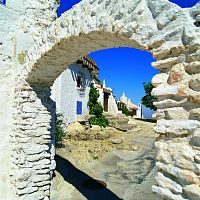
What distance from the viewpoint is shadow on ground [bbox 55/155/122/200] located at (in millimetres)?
5562

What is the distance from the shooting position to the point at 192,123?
1.88 meters

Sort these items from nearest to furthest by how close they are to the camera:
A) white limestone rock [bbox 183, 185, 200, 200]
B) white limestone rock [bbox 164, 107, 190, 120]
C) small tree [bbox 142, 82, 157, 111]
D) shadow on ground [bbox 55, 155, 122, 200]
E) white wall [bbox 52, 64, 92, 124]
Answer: white limestone rock [bbox 183, 185, 200, 200] → white limestone rock [bbox 164, 107, 190, 120] → shadow on ground [bbox 55, 155, 122, 200] → white wall [bbox 52, 64, 92, 124] → small tree [bbox 142, 82, 157, 111]

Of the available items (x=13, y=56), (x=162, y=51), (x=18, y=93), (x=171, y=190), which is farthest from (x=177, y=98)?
(x=13, y=56)

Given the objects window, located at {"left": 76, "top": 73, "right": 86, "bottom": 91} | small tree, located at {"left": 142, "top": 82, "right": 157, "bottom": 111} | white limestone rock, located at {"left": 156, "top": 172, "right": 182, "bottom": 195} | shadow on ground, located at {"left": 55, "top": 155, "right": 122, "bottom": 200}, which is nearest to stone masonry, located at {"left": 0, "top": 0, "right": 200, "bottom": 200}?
white limestone rock, located at {"left": 156, "top": 172, "right": 182, "bottom": 195}

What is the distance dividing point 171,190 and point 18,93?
3.64 meters

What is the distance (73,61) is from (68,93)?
8.99 meters

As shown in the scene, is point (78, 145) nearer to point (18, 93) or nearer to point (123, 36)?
point (18, 93)

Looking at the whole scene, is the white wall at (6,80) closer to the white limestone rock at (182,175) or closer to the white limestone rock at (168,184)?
the white limestone rock at (168,184)

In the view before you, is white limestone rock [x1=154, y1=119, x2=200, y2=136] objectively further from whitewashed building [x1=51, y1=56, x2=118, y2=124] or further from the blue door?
the blue door

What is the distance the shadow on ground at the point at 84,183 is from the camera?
18.2 ft

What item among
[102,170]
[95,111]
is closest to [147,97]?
[95,111]

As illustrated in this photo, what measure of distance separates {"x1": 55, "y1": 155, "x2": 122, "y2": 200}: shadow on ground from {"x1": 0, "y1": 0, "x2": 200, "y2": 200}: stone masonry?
4.00 feet

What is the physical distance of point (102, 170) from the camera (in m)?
7.50

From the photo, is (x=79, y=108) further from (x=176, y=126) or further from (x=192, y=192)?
(x=192, y=192)
